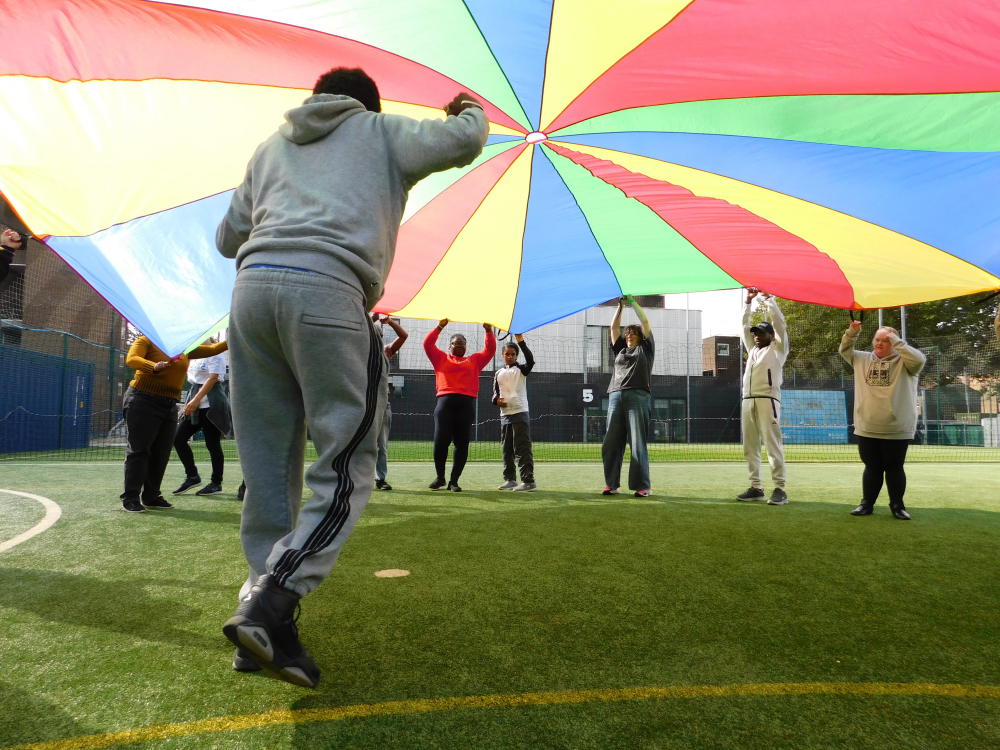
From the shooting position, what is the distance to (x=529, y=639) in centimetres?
215

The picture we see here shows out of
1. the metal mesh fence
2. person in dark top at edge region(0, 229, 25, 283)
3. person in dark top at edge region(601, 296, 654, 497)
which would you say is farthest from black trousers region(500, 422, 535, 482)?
the metal mesh fence

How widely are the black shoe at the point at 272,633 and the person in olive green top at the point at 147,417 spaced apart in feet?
12.8

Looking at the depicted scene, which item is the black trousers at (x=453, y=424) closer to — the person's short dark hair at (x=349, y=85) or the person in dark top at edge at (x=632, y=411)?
the person in dark top at edge at (x=632, y=411)

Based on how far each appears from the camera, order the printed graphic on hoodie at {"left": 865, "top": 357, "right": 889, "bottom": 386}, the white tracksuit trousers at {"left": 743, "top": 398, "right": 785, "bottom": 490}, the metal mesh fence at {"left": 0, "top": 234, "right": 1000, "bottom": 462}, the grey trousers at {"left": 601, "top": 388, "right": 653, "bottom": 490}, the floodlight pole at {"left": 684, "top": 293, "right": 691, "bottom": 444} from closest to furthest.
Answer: the printed graphic on hoodie at {"left": 865, "top": 357, "right": 889, "bottom": 386} → the white tracksuit trousers at {"left": 743, "top": 398, "right": 785, "bottom": 490} → the grey trousers at {"left": 601, "top": 388, "right": 653, "bottom": 490} → the metal mesh fence at {"left": 0, "top": 234, "right": 1000, "bottom": 462} → the floodlight pole at {"left": 684, "top": 293, "right": 691, "bottom": 444}

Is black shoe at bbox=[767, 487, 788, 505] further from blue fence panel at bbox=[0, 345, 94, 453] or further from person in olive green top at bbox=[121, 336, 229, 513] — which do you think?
blue fence panel at bbox=[0, 345, 94, 453]

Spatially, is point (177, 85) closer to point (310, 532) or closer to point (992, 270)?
point (310, 532)

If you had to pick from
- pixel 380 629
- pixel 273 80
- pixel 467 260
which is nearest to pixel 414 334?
pixel 467 260

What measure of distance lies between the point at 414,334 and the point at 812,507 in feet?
55.6

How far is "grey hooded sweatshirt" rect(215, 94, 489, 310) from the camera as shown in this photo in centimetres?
168

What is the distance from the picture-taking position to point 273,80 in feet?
11.3

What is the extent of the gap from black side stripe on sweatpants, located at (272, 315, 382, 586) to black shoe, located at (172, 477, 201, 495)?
5241 mm

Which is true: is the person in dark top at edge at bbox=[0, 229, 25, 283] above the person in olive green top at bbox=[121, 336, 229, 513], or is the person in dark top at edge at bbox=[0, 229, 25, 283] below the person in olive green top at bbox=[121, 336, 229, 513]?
above

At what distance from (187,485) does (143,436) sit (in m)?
1.53

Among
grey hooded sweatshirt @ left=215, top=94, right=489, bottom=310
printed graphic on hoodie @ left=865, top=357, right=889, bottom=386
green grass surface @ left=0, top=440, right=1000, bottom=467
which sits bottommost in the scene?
green grass surface @ left=0, top=440, right=1000, bottom=467
